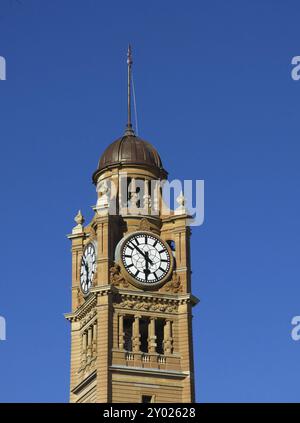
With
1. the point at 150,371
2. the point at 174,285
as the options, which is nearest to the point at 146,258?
the point at 174,285

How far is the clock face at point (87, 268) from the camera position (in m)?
134

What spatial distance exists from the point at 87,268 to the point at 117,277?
4.60 metres

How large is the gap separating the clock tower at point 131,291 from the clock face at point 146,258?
82mm

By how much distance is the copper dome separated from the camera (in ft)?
449

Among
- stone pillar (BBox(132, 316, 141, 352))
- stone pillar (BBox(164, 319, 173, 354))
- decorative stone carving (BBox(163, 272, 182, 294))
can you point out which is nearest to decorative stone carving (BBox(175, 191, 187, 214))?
decorative stone carving (BBox(163, 272, 182, 294))

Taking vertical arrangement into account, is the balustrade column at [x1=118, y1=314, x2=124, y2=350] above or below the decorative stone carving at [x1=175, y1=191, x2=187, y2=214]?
below

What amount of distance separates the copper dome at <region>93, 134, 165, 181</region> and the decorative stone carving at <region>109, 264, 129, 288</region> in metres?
10.0

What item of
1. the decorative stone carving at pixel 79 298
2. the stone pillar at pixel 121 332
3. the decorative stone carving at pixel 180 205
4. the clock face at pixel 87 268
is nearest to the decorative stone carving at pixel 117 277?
the clock face at pixel 87 268

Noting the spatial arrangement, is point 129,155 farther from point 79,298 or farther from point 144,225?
point 79,298

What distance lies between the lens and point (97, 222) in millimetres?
133250

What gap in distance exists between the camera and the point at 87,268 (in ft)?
443

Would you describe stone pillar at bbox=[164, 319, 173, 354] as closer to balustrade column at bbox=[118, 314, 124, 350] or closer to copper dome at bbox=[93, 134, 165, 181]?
balustrade column at bbox=[118, 314, 124, 350]
